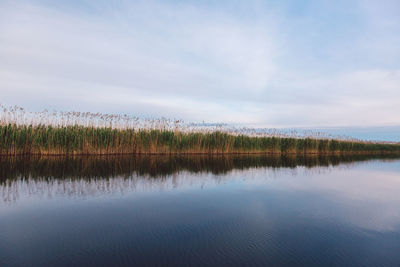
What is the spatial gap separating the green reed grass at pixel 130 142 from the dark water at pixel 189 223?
4.10m

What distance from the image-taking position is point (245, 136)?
12.3m

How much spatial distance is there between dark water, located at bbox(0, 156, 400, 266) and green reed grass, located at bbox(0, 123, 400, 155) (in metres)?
4.10

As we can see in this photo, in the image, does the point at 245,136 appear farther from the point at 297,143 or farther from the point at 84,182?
the point at 84,182

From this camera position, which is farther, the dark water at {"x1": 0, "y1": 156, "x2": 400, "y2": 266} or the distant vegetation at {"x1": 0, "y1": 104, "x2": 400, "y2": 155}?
the distant vegetation at {"x1": 0, "y1": 104, "x2": 400, "y2": 155}

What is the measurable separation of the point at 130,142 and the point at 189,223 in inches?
307

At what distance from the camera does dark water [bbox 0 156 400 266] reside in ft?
6.20

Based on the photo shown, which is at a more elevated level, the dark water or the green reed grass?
the green reed grass

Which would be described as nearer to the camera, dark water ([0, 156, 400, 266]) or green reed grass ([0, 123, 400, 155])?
dark water ([0, 156, 400, 266])

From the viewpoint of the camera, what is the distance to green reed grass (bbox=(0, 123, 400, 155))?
8203 millimetres

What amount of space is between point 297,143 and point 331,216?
454 inches

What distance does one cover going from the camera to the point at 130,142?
990cm

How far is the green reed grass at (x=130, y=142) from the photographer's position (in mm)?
8203

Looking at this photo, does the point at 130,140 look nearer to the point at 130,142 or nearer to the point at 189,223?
the point at 130,142

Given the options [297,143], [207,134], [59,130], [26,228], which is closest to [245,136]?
[207,134]
